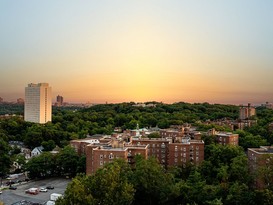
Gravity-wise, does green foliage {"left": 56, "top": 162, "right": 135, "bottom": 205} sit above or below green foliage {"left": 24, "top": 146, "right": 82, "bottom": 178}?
above

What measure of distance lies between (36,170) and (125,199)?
21393 mm

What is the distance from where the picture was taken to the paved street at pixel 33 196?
115ft

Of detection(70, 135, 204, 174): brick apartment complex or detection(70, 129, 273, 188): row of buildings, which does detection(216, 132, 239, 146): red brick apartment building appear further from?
detection(70, 135, 204, 174): brick apartment complex

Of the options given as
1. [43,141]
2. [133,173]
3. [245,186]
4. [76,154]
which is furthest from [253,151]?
[43,141]

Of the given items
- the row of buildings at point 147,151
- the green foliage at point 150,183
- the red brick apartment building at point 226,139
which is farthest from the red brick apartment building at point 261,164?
the red brick apartment building at point 226,139

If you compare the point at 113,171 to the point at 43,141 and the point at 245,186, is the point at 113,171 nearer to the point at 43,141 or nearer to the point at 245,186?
the point at 245,186

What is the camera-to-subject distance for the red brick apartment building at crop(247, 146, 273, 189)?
28.4 meters

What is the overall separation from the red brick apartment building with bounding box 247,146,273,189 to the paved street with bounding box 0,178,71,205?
18976 mm

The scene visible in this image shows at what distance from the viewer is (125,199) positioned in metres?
26.1

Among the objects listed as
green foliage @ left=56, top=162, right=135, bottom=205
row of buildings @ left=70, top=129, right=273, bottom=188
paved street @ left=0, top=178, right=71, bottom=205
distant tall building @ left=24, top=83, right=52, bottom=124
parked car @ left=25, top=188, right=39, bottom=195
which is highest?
distant tall building @ left=24, top=83, right=52, bottom=124

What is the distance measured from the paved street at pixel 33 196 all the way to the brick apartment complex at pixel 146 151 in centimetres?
438

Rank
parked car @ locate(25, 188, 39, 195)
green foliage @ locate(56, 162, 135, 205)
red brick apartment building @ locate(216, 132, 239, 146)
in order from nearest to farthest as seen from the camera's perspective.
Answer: green foliage @ locate(56, 162, 135, 205)
parked car @ locate(25, 188, 39, 195)
red brick apartment building @ locate(216, 132, 239, 146)

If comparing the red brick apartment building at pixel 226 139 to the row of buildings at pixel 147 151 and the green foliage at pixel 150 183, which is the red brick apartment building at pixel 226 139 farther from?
the green foliage at pixel 150 183

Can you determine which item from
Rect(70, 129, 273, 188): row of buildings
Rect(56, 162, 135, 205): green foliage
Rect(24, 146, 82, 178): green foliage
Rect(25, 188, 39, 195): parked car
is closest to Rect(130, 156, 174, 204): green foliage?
Rect(56, 162, 135, 205): green foliage
